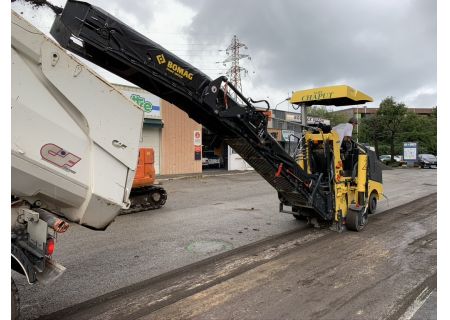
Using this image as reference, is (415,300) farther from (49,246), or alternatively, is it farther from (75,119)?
(75,119)

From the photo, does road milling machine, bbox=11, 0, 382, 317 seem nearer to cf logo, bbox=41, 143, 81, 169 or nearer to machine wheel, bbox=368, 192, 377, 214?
cf logo, bbox=41, 143, 81, 169

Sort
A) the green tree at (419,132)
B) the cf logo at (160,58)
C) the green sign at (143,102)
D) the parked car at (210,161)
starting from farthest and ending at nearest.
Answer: the green tree at (419,132) → the parked car at (210,161) → the green sign at (143,102) → the cf logo at (160,58)

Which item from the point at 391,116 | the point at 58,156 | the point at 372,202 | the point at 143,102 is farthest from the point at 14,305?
the point at 391,116

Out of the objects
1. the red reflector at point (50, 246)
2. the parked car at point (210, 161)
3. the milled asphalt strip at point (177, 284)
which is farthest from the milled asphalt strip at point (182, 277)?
the parked car at point (210, 161)

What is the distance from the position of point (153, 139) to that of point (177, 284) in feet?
53.2

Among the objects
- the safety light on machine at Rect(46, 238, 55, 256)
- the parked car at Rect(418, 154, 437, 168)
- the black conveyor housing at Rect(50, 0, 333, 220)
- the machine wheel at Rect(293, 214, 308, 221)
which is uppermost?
the black conveyor housing at Rect(50, 0, 333, 220)

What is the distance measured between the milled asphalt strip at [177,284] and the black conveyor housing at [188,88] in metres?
1.19

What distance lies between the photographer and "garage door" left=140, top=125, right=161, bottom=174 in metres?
19.7

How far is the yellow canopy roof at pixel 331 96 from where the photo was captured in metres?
7.29

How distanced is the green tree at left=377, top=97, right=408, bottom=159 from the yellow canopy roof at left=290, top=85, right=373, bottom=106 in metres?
29.4

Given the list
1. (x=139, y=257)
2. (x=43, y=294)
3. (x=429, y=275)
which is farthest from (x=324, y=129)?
(x=43, y=294)

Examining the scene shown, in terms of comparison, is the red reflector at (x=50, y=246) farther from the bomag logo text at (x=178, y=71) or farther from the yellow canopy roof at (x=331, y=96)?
the yellow canopy roof at (x=331, y=96)

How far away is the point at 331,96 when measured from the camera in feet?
24.3

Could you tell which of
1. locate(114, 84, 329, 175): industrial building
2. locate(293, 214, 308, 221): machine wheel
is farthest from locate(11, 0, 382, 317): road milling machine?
locate(114, 84, 329, 175): industrial building
